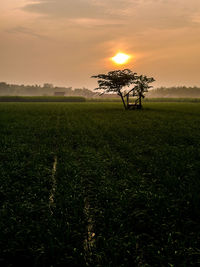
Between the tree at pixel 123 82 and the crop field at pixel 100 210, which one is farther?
the tree at pixel 123 82

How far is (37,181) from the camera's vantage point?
6.59 m

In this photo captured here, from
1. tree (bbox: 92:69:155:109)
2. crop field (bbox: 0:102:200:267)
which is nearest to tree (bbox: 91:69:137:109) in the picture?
tree (bbox: 92:69:155:109)

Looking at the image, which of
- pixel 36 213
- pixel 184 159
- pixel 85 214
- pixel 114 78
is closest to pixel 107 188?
pixel 85 214

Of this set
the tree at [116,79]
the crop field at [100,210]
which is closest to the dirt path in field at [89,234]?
the crop field at [100,210]

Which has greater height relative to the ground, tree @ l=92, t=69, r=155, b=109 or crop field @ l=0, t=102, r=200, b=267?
tree @ l=92, t=69, r=155, b=109

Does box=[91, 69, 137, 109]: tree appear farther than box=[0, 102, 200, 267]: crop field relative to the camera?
Yes

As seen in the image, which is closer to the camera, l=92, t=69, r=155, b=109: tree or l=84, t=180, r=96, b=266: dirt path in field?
l=84, t=180, r=96, b=266: dirt path in field

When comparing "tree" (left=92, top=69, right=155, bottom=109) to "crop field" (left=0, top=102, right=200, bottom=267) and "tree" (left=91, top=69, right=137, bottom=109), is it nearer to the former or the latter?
"tree" (left=91, top=69, right=137, bottom=109)

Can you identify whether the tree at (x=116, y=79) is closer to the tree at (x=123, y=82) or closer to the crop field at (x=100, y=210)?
the tree at (x=123, y=82)

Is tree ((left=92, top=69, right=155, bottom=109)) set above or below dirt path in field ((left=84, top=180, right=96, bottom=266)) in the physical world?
above

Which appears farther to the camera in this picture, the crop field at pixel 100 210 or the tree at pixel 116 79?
the tree at pixel 116 79

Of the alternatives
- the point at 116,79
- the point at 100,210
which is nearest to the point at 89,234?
the point at 100,210

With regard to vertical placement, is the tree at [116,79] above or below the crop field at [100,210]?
above

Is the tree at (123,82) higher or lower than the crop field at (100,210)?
higher
